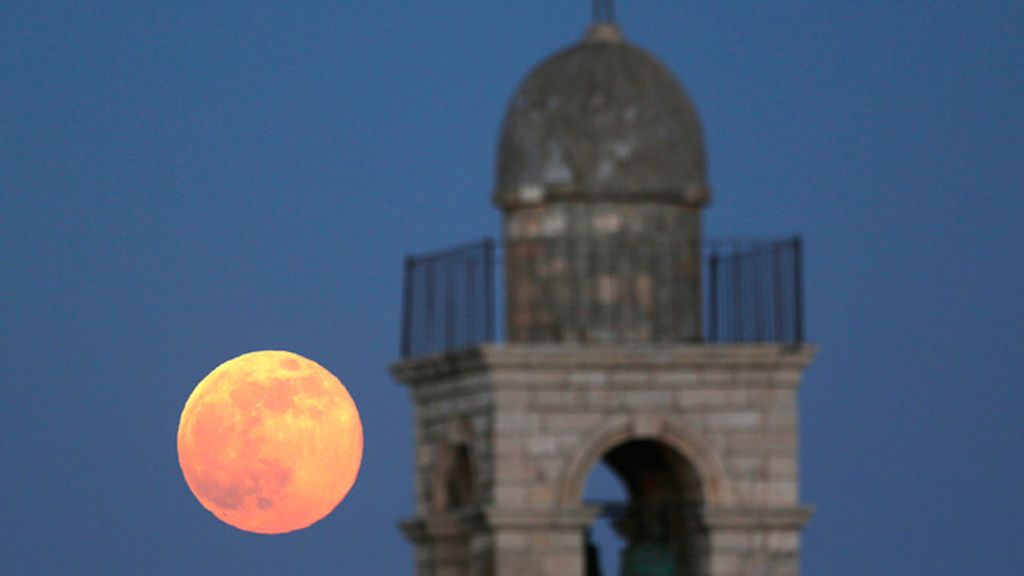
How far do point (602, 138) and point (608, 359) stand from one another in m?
2.94

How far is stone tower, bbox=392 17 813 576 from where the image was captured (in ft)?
186

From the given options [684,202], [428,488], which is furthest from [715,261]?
[428,488]

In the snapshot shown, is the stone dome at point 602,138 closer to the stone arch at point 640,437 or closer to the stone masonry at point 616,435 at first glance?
the stone masonry at point 616,435

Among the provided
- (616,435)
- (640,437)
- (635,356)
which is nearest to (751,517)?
(640,437)

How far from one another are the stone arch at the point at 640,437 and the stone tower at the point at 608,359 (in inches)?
0.7

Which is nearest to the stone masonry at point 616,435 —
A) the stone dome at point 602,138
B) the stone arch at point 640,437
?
the stone arch at point 640,437

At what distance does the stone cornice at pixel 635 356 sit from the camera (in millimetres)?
56438

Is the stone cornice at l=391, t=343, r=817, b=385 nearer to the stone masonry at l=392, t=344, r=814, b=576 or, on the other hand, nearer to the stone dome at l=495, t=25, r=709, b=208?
the stone masonry at l=392, t=344, r=814, b=576

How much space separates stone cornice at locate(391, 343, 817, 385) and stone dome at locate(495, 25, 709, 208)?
2080 millimetres

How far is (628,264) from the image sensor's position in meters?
57.3

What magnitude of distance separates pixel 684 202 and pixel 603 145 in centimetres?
129

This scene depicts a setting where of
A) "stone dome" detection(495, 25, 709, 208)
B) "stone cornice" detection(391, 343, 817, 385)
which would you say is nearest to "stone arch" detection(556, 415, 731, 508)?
"stone cornice" detection(391, 343, 817, 385)

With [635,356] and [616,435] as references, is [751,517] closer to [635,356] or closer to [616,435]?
[616,435]

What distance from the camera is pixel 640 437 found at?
187ft
